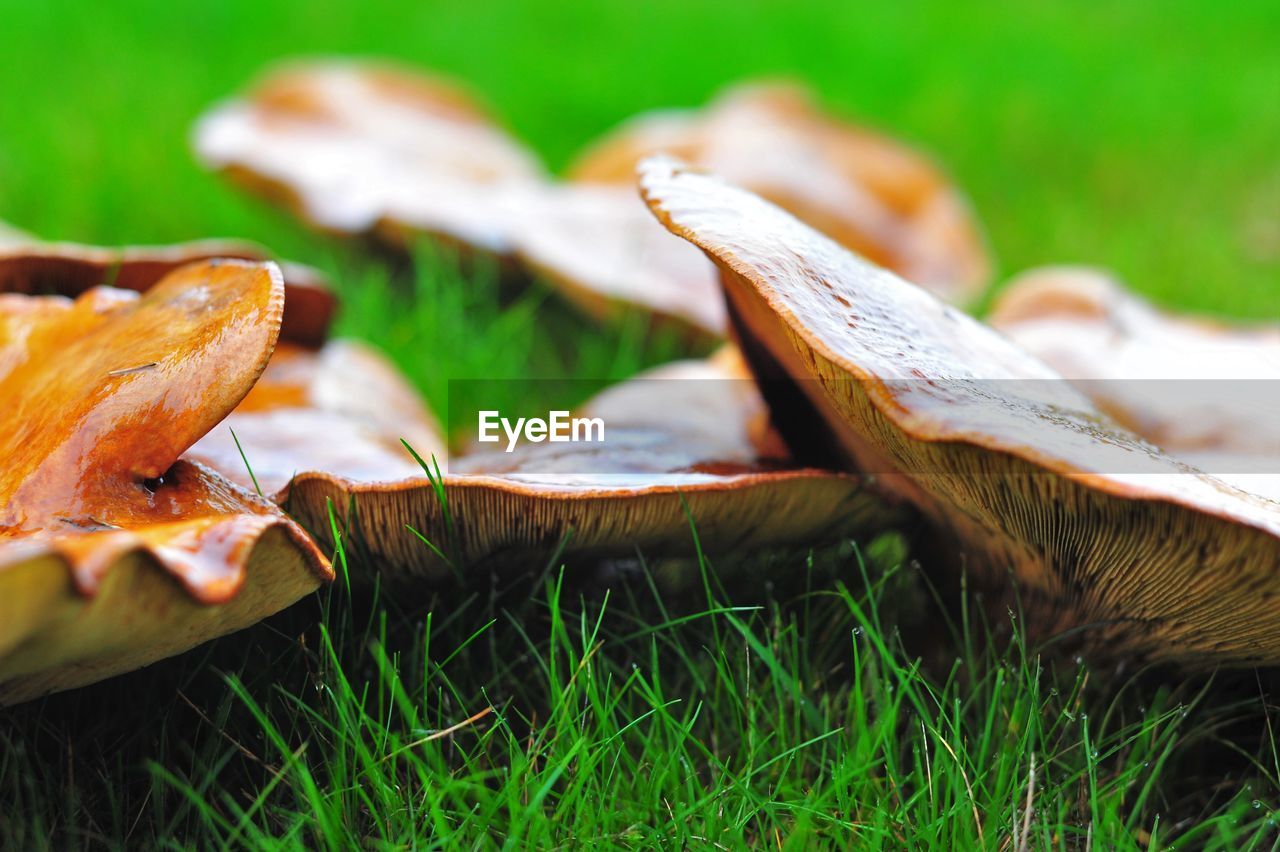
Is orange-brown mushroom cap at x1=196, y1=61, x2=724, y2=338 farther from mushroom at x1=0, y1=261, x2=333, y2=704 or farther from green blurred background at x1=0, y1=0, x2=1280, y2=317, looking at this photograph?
mushroom at x1=0, y1=261, x2=333, y2=704

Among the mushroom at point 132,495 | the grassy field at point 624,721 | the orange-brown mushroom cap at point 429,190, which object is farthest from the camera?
the orange-brown mushroom cap at point 429,190

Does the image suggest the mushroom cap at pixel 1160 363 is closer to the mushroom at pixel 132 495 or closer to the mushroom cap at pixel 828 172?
the mushroom cap at pixel 828 172

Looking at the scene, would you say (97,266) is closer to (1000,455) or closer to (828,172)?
(1000,455)

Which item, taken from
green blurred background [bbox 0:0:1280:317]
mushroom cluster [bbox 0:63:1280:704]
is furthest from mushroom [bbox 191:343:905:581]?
green blurred background [bbox 0:0:1280:317]

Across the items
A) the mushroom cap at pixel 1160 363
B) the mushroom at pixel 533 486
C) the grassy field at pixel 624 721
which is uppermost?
the mushroom cap at pixel 1160 363

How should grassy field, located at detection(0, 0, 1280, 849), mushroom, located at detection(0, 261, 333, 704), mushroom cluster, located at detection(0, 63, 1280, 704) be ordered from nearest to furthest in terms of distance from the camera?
mushroom, located at detection(0, 261, 333, 704), mushroom cluster, located at detection(0, 63, 1280, 704), grassy field, located at detection(0, 0, 1280, 849)

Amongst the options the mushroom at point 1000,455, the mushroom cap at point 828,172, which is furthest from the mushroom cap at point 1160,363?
the mushroom cap at point 828,172

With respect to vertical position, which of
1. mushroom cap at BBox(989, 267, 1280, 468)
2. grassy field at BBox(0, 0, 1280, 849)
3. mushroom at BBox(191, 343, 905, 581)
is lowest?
grassy field at BBox(0, 0, 1280, 849)

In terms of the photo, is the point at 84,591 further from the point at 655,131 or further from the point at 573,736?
the point at 655,131
